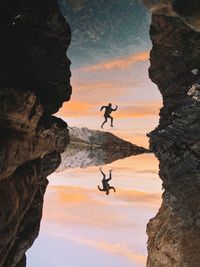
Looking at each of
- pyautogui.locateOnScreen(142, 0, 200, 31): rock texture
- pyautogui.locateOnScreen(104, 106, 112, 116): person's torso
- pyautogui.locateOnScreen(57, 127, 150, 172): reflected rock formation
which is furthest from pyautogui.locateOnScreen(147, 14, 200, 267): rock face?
pyautogui.locateOnScreen(57, 127, 150, 172): reflected rock formation

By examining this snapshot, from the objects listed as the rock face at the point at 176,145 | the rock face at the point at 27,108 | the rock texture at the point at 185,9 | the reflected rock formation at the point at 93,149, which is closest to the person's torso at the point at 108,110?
the rock face at the point at 176,145

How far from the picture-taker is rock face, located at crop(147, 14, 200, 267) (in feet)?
55.1

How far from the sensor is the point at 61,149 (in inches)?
709

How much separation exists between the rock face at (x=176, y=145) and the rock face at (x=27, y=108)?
205 inches

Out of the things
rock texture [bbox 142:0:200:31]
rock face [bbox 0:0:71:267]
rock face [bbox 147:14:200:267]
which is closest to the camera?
rock texture [bbox 142:0:200:31]

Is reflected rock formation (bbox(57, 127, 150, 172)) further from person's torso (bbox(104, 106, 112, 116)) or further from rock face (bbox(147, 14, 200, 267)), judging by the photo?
rock face (bbox(147, 14, 200, 267))

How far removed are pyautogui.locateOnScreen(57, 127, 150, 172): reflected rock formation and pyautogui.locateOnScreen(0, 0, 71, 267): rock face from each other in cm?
1802

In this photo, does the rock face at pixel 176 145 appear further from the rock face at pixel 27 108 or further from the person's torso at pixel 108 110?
the person's torso at pixel 108 110

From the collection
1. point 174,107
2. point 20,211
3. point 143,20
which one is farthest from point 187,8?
point 143,20

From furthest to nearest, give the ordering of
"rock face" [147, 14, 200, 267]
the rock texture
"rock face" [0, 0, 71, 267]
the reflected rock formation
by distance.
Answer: the reflected rock formation < "rock face" [147, 14, 200, 267] < "rock face" [0, 0, 71, 267] < the rock texture

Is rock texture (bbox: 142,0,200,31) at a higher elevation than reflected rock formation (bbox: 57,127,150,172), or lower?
lower

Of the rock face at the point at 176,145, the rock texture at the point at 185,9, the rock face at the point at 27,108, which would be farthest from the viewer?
the rock face at the point at 176,145

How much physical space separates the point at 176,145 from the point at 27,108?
8546 mm

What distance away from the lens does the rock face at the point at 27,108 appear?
35.0 feet
